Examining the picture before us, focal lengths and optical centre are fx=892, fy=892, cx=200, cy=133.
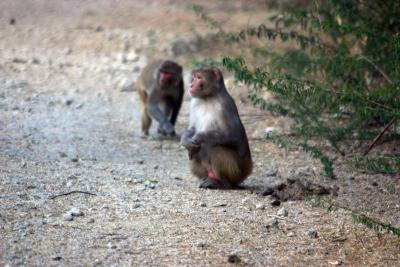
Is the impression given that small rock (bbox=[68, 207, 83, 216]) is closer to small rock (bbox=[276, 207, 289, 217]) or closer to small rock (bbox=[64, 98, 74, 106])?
small rock (bbox=[276, 207, 289, 217])

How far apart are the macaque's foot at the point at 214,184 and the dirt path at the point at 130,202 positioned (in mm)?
142

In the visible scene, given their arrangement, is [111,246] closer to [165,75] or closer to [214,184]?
[214,184]

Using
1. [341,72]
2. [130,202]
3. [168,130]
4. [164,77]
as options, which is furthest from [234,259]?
[164,77]

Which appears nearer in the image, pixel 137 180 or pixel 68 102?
pixel 137 180

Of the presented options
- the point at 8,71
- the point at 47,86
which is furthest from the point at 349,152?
the point at 8,71

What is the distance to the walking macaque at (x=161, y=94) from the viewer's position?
1071cm

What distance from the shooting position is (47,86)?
41.7 feet

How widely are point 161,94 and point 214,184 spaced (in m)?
3.25

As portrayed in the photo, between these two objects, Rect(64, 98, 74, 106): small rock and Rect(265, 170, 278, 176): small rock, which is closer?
Rect(265, 170, 278, 176): small rock

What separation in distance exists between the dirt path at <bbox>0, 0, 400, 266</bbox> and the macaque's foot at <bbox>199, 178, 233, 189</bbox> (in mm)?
142

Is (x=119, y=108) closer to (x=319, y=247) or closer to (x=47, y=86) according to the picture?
(x=47, y=86)

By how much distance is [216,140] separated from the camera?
7.88 metres

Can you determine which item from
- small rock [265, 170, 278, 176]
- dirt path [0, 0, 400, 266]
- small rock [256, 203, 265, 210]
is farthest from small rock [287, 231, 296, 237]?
small rock [265, 170, 278, 176]

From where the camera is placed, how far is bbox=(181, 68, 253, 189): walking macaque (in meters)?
7.88
